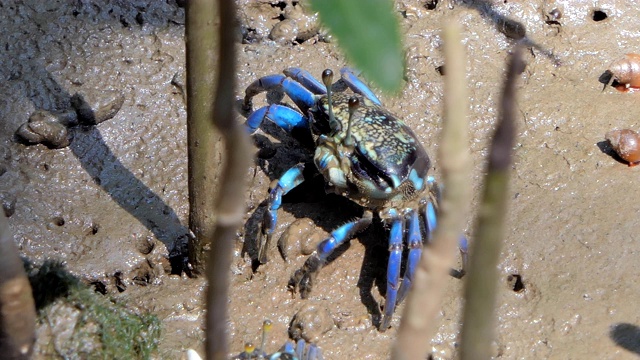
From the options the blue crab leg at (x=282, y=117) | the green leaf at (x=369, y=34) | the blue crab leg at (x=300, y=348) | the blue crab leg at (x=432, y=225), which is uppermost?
→ the green leaf at (x=369, y=34)

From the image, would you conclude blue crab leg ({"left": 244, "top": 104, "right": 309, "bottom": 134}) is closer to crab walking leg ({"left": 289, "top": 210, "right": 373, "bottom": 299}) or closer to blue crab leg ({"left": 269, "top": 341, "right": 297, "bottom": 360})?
crab walking leg ({"left": 289, "top": 210, "right": 373, "bottom": 299})

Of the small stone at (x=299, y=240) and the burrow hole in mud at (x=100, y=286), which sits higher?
the small stone at (x=299, y=240)

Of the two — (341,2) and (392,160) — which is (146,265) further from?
(341,2)

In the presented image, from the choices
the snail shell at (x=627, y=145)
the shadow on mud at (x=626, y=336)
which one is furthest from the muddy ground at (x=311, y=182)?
the snail shell at (x=627, y=145)

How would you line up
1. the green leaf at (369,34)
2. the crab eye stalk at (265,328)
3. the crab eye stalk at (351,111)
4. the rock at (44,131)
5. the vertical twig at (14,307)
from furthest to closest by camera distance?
the rock at (44,131) → the crab eye stalk at (351,111) → the crab eye stalk at (265,328) → the vertical twig at (14,307) → the green leaf at (369,34)

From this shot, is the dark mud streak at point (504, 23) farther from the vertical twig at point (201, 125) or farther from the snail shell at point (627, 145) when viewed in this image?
the vertical twig at point (201, 125)

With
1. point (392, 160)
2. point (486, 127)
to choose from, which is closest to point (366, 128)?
point (392, 160)

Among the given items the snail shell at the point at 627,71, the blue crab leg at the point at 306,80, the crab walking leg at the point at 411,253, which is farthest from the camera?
the snail shell at the point at 627,71
